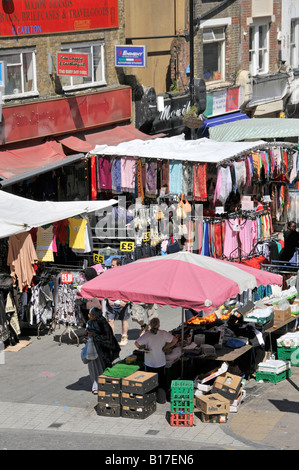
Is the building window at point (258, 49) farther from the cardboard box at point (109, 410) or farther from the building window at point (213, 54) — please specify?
the cardboard box at point (109, 410)

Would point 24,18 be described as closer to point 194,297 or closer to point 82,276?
point 82,276

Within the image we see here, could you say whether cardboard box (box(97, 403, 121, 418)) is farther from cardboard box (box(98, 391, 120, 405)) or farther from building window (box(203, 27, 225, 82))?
building window (box(203, 27, 225, 82))

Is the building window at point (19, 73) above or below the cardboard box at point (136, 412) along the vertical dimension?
above

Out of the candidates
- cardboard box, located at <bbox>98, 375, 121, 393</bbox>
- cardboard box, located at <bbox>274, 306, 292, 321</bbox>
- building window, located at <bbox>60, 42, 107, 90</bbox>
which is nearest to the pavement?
cardboard box, located at <bbox>98, 375, 121, 393</bbox>

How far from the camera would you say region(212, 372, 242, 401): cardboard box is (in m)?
13.7

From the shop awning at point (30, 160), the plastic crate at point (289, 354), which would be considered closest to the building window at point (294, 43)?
the shop awning at point (30, 160)

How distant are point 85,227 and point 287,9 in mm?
22651

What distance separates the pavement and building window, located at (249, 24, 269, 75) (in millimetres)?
21804

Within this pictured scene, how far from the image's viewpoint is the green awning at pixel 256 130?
2620 cm

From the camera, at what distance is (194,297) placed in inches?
514

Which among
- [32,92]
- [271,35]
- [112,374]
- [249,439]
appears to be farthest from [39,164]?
[271,35]

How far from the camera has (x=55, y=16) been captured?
79.0 feet

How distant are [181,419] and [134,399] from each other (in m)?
0.83

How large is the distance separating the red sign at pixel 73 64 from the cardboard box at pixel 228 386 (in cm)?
1256
